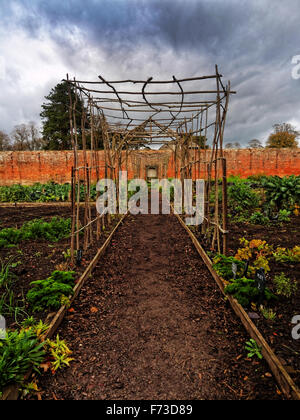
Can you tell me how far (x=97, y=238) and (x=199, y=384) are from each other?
4126mm

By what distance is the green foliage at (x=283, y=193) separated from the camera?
7.31m

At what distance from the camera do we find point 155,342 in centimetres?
244

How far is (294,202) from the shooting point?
292 inches

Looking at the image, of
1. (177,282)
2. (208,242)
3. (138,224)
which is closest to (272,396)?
(177,282)

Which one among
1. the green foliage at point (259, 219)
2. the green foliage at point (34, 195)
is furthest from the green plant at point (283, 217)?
the green foliage at point (34, 195)

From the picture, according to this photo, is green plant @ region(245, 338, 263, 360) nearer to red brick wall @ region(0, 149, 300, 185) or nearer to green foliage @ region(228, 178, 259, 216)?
green foliage @ region(228, 178, 259, 216)

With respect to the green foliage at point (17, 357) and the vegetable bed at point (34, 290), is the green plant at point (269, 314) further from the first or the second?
the green foliage at point (17, 357)

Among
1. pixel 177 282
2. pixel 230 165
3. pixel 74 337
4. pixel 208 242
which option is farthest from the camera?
pixel 230 165

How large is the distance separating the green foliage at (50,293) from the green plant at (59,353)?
49 centimetres

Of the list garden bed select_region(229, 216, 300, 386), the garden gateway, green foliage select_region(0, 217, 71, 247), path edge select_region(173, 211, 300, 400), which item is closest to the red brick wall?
the garden gateway

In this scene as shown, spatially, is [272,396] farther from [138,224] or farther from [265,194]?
[265,194]

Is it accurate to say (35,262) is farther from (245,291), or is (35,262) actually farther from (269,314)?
(269,314)

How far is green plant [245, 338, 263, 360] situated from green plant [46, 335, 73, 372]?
1549mm

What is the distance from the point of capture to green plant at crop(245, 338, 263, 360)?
2123 millimetres
